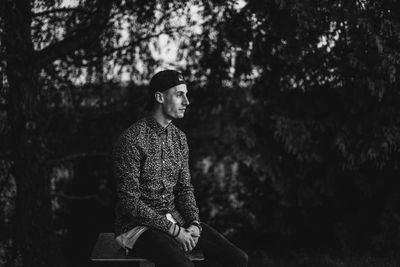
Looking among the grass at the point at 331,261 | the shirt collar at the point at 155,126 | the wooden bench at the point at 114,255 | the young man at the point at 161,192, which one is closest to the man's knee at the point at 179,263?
the young man at the point at 161,192

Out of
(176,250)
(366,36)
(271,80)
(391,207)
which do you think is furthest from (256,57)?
(176,250)

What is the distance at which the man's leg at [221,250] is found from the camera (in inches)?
141

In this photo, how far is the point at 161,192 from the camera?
142 inches

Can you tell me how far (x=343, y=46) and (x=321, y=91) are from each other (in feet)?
2.23

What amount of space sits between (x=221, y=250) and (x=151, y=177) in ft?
2.11

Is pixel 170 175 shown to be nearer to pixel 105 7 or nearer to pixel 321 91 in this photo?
pixel 105 7

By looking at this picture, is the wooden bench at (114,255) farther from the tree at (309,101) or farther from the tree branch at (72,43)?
the tree branch at (72,43)

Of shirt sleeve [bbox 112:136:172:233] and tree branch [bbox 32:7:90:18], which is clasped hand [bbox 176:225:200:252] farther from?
tree branch [bbox 32:7:90:18]

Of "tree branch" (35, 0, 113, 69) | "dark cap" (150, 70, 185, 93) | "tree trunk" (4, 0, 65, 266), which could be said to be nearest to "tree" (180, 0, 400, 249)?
"tree branch" (35, 0, 113, 69)

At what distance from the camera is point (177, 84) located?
362cm

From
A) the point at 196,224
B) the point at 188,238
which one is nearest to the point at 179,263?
the point at 188,238

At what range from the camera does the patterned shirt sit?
3395mm

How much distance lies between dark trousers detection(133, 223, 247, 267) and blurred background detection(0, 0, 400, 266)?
6.49ft

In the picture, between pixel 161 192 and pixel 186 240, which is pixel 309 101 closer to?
pixel 161 192
